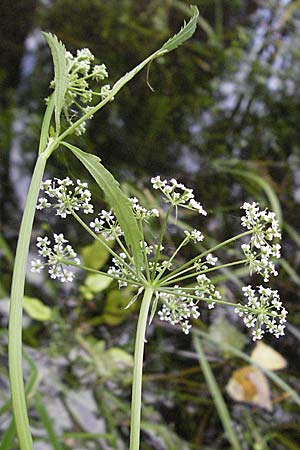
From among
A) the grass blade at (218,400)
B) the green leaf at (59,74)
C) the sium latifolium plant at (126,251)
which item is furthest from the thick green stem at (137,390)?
the grass blade at (218,400)

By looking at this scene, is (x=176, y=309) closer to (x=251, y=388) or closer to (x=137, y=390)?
(x=137, y=390)

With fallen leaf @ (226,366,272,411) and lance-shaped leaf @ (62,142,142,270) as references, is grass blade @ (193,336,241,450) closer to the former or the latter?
fallen leaf @ (226,366,272,411)

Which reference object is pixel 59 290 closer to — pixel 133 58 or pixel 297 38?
pixel 133 58

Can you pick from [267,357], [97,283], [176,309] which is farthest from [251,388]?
[176,309]

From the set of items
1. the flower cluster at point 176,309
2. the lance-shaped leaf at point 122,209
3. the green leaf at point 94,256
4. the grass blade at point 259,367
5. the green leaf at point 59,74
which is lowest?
the flower cluster at point 176,309

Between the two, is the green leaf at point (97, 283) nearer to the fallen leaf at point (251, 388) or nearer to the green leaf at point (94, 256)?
the green leaf at point (94, 256)
